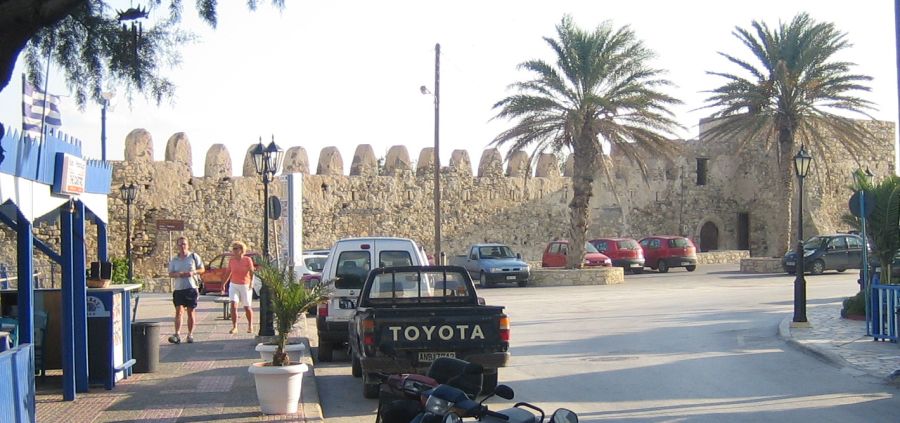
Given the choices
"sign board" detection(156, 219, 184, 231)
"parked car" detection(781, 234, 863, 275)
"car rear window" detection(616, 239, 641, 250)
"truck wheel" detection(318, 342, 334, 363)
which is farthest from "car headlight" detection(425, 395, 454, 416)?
"car rear window" detection(616, 239, 641, 250)

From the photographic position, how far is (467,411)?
532cm

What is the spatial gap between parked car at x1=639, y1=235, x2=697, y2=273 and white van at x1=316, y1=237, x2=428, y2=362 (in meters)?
24.2

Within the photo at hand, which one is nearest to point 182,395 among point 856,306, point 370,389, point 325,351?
point 370,389

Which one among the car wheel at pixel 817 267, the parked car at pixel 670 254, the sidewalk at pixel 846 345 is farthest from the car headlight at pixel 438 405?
the parked car at pixel 670 254

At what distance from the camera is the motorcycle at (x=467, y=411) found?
5.18 m

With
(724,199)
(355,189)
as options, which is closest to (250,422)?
(355,189)

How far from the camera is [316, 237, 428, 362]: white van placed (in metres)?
13.0

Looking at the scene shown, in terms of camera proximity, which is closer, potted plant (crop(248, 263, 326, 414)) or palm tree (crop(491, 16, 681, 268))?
potted plant (crop(248, 263, 326, 414))

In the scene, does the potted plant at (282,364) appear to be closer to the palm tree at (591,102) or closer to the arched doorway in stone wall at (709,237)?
the palm tree at (591,102)

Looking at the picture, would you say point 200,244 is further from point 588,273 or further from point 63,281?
point 63,281

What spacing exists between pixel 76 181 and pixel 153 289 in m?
21.8

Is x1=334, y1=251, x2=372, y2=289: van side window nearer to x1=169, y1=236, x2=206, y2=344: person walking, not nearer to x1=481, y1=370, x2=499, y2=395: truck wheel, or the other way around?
x1=169, y1=236, x2=206, y2=344: person walking

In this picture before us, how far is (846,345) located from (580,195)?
701 inches

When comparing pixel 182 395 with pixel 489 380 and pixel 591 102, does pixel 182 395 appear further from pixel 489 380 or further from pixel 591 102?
pixel 591 102
